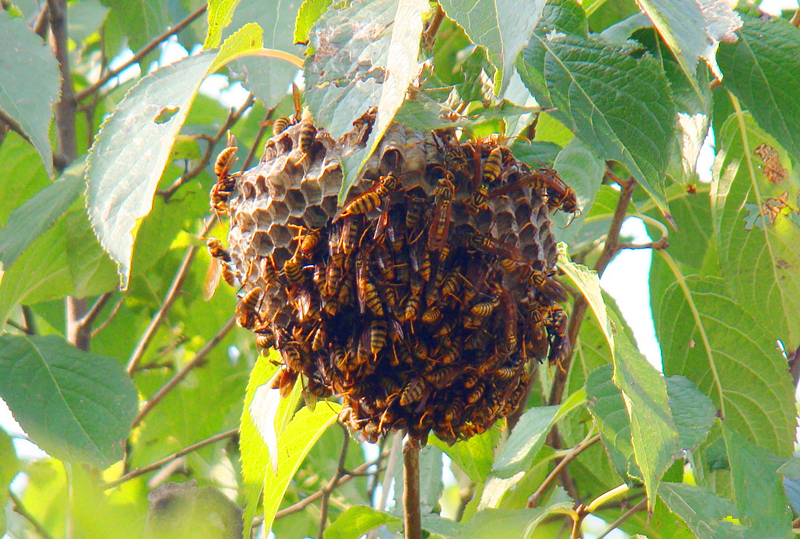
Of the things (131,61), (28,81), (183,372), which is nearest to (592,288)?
(28,81)

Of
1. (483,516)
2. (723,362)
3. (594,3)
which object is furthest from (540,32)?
(723,362)

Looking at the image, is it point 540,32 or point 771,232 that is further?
point 771,232

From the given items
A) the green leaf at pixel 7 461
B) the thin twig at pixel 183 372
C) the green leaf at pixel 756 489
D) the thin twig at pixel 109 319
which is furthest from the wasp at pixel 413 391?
the thin twig at pixel 109 319

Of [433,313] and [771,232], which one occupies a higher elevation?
[433,313]

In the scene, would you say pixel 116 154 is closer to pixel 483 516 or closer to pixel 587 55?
pixel 587 55

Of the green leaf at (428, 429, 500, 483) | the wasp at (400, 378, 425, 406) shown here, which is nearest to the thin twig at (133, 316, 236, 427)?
the green leaf at (428, 429, 500, 483)

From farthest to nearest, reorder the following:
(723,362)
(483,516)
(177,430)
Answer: (177,430) → (723,362) → (483,516)

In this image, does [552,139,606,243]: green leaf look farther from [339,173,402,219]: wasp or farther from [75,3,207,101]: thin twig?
[75,3,207,101]: thin twig
